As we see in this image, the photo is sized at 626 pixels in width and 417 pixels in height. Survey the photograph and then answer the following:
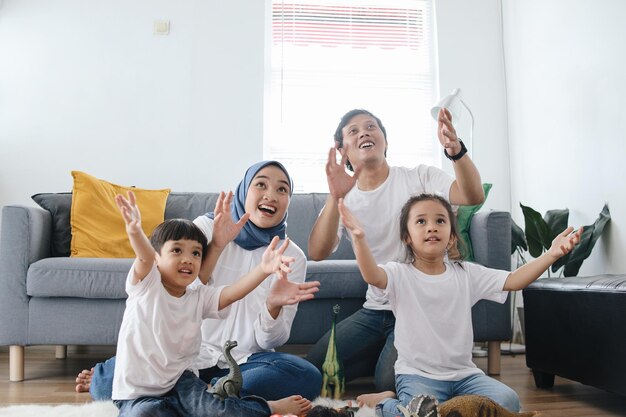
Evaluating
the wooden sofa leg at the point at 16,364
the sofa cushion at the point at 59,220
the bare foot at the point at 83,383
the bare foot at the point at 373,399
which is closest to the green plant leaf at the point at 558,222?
the bare foot at the point at 373,399

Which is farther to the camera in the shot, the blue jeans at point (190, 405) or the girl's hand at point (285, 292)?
the girl's hand at point (285, 292)

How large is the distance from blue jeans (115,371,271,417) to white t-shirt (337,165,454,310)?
0.68 metres

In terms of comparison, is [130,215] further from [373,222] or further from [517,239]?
[517,239]

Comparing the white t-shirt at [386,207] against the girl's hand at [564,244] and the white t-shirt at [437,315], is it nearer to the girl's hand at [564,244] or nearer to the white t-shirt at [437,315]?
the white t-shirt at [437,315]

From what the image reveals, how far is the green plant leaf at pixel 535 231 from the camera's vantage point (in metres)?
3.13

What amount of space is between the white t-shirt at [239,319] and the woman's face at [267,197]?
0.12m

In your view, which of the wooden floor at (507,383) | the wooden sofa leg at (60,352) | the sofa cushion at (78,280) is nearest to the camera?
the wooden floor at (507,383)

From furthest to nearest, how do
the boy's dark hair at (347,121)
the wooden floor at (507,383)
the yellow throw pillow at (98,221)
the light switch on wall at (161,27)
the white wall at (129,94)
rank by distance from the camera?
the light switch on wall at (161,27), the white wall at (129,94), the yellow throw pillow at (98,221), the boy's dark hair at (347,121), the wooden floor at (507,383)

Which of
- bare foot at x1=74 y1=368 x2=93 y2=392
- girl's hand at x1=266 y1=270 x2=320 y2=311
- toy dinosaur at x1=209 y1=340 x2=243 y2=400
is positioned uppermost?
girl's hand at x1=266 y1=270 x2=320 y2=311

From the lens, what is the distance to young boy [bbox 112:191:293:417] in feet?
5.17

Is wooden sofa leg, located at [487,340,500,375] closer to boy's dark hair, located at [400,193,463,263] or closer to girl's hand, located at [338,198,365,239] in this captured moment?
boy's dark hair, located at [400,193,463,263]

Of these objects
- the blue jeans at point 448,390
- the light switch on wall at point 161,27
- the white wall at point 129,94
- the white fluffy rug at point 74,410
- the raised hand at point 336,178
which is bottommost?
the white fluffy rug at point 74,410

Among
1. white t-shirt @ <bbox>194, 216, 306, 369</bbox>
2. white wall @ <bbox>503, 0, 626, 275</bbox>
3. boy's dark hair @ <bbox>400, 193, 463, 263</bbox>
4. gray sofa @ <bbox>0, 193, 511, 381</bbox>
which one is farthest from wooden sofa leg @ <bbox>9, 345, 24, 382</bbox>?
white wall @ <bbox>503, 0, 626, 275</bbox>

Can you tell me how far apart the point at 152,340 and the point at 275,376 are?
417 millimetres
